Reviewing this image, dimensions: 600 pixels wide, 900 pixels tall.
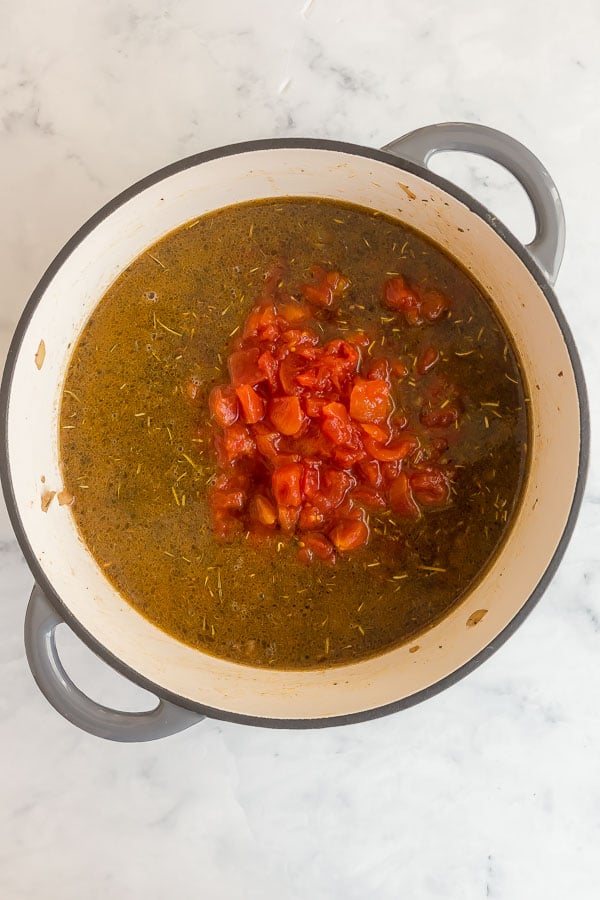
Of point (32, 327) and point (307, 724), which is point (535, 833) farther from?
point (32, 327)

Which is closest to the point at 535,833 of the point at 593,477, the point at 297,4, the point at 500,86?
the point at 593,477

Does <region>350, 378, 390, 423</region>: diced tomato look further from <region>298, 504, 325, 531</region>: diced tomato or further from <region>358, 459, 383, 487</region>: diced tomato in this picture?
<region>298, 504, 325, 531</region>: diced tomato

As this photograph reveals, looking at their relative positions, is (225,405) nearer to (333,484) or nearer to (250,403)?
(250,403)

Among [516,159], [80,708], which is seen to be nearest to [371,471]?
[516,159]

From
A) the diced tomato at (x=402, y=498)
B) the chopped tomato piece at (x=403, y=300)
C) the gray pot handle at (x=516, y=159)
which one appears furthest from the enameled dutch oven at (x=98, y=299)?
the diced tomato at (x=402, y=498)

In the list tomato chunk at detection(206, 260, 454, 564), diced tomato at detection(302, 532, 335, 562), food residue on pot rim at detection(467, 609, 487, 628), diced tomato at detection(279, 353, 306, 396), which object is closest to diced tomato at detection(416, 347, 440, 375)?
tomato chunk at detection(206, 260, 454, 564)
